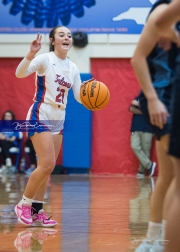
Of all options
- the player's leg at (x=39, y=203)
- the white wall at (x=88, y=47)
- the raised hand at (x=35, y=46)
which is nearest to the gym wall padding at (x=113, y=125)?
the white wall at (x=88, y=47)

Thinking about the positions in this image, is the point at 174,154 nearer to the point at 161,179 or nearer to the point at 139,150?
the point at 161,179

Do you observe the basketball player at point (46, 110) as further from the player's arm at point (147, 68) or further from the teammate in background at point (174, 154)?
the teammate in background at point (174, 154)

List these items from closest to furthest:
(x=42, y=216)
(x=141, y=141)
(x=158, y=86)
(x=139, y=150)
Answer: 1. (x=158, y=86)
2. (x=42, y=216)
3. (x=139, y=150)
4. (x=141, y=141)

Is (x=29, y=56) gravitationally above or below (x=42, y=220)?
above

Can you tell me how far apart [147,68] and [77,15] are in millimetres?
8177

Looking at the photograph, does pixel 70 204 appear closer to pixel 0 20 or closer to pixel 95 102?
pixel 95 102

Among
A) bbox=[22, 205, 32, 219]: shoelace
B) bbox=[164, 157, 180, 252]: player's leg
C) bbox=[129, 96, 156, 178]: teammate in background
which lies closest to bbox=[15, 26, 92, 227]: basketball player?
bbox=[22, 205, 32, 219]: shoelace

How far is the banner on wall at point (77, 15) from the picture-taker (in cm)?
1044

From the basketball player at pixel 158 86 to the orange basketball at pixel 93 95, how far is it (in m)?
2.07

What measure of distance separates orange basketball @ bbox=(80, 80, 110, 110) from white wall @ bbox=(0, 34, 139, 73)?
5666 mm

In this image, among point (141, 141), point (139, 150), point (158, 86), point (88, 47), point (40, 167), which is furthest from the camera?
point (88, 47)

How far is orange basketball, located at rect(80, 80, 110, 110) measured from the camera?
16.3ft

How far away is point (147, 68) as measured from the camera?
2674 mm

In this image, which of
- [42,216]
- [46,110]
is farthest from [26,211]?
[46,110]
